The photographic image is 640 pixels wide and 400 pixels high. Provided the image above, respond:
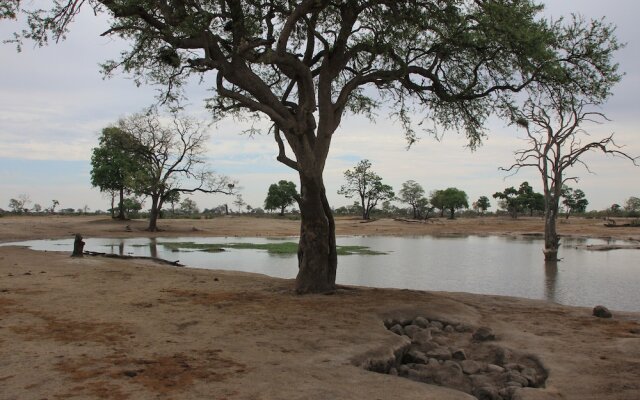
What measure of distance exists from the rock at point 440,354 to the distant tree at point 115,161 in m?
39.6

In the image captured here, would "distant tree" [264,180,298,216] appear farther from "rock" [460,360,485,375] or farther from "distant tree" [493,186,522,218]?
"rock" [460,360,485,375]

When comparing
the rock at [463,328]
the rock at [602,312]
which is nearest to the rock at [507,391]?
the rock at [463,328]

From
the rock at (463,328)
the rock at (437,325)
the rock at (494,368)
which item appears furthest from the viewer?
the rock at (437,325)

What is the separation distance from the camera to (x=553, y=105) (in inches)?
476

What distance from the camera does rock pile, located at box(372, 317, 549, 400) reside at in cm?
595

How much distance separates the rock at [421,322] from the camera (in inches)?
349

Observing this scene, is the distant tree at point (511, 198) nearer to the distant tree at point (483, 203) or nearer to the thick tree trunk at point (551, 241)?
the distant tree at point (483, 203)

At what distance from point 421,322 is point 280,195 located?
8117cm

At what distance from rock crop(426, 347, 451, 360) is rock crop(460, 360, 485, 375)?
1.16ft

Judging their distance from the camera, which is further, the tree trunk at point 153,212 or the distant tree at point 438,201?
the distant tree at point 438,201

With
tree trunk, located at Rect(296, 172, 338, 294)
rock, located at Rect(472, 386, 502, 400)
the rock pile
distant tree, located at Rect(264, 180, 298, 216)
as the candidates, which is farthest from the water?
distant tree, located at Rect(264, 180, 298, 216)

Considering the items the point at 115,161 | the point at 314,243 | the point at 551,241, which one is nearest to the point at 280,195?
the point at 115,161

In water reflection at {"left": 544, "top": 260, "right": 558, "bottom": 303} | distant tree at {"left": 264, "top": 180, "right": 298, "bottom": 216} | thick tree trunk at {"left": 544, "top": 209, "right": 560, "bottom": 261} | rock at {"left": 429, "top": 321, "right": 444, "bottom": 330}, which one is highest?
distant tree at {"left": 264, "top": 180, "right": 298, "bottom": 216}

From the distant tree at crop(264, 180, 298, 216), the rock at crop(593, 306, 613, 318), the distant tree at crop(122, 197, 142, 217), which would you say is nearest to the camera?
the rock at crop(593, 306, 613, 318)
